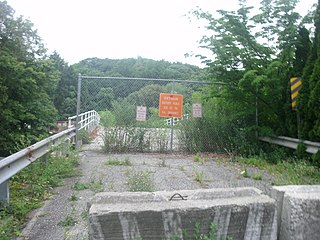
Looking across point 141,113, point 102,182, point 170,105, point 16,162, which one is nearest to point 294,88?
point 170,105

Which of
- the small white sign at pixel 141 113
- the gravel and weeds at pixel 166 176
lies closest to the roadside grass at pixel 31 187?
the gravel and weeds at pixel 166 176

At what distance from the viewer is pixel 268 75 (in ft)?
28.1

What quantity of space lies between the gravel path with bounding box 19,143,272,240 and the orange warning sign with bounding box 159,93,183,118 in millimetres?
1299

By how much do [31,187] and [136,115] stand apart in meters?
5.06

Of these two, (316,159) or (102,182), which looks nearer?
(102,182)

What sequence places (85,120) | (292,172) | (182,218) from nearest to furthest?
1. (182,218)
2. (292,172)
3. (85,120)

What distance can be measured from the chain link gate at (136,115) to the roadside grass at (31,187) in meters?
2.66

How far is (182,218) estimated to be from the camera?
227 centimetres

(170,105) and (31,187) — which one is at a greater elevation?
(170,105)

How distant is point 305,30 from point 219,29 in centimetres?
225

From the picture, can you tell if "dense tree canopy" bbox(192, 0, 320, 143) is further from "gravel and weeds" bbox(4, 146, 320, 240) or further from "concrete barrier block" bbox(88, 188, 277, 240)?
"concrete barrier block" bbox(88, 188, 277, 240)

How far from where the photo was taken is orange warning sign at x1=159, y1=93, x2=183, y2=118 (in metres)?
9.88

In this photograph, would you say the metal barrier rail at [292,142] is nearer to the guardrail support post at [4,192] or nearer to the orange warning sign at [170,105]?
the orange warning sign at [170,105]

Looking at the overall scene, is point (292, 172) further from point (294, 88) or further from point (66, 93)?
point (66, 93)
